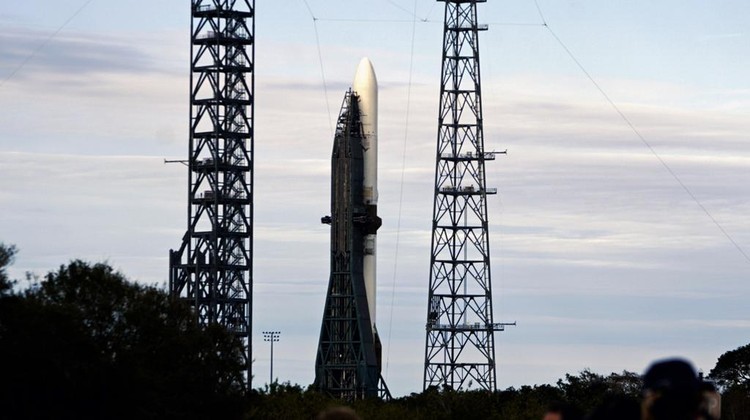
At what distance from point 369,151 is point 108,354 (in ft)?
137

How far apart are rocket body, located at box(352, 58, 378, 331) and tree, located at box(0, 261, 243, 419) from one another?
3061 centimetres

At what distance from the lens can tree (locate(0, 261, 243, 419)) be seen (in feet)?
171

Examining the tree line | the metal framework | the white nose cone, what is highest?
the white nose cone

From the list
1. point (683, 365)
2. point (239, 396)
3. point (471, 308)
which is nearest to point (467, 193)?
point (471, 308)

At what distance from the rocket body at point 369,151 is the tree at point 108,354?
30605 mm

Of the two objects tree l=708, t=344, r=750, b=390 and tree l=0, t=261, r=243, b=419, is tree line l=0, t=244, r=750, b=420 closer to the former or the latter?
tree l=0, t=261, r=243, b=419

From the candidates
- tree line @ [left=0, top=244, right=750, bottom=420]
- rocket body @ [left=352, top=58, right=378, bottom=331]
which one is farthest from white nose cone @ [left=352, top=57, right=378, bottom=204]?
tree line @ [left=0, top=244, right=750, bottom=420]

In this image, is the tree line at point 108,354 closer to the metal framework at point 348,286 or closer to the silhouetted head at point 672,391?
the metal framework at point 348,286

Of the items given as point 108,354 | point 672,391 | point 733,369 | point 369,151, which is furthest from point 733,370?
point 672,391

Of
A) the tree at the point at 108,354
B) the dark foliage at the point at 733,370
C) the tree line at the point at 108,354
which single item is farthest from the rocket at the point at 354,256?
the dark foliage at the point at 733,370

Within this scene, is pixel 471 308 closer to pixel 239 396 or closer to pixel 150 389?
pixel 239 396

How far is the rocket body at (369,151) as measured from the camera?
313 ft

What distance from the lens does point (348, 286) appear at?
309ft

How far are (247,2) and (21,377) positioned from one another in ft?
141
